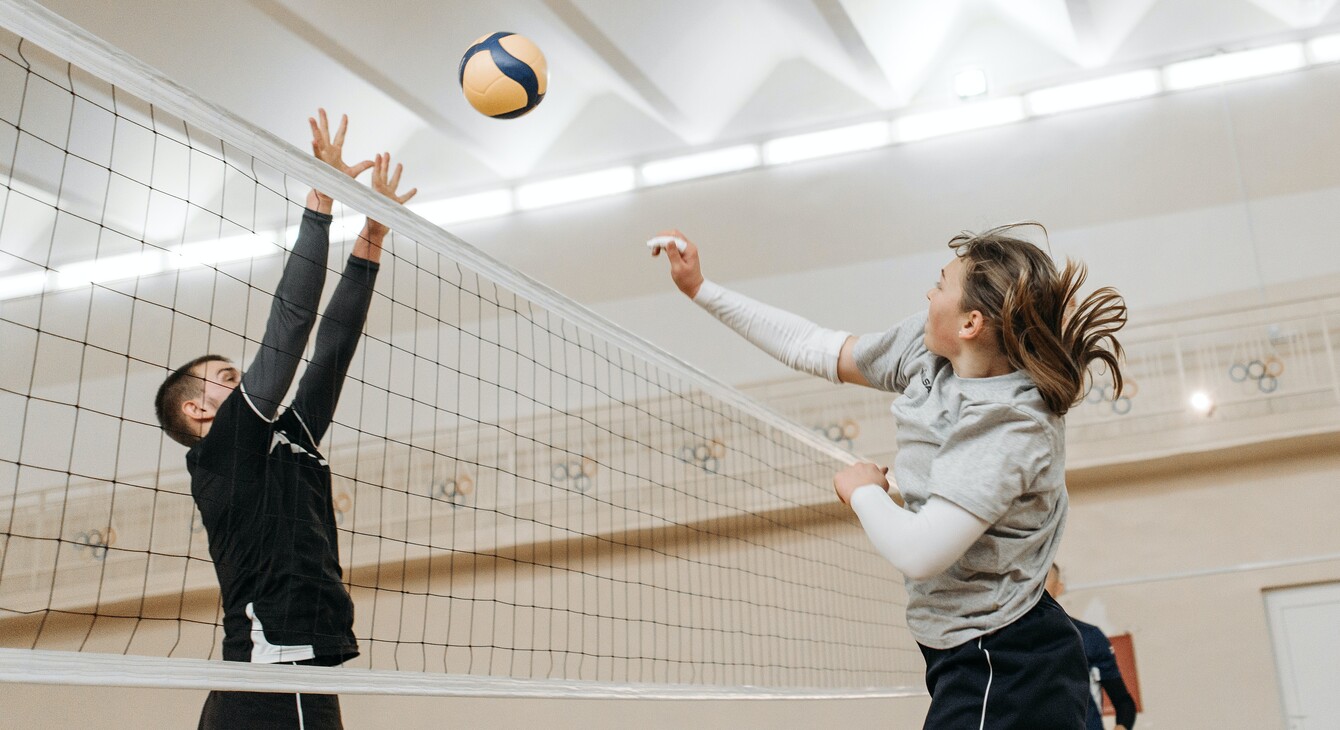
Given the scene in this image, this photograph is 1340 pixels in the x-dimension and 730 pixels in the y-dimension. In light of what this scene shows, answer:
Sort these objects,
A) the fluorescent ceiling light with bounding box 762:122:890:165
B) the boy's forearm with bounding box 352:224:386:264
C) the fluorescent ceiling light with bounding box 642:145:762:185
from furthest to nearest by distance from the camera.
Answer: the fluorescent ceiling light with bounding box 642:145:762:185, the fluorescent ceiling light with bounding box 762:122:890:165, the boy's forearm with bounding box 352:224:386:264

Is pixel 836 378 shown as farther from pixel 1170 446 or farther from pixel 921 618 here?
pixel 1170 446

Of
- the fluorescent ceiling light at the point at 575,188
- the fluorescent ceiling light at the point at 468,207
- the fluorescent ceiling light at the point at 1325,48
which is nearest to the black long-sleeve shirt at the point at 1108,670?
the fluorescent ceiling light at the point at 575,188

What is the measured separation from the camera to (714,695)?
3152 millimetres

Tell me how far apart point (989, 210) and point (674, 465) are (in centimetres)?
372

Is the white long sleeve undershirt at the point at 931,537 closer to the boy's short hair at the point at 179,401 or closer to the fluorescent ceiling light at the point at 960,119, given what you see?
the boy's short hair at the point at 179,401

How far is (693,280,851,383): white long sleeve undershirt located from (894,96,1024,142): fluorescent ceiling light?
27.6 ft

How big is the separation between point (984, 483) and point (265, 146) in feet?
5.49

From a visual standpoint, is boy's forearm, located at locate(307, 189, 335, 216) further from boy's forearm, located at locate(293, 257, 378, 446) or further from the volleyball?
the volleyball

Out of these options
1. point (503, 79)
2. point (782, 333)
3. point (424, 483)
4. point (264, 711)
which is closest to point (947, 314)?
point (782, 333)

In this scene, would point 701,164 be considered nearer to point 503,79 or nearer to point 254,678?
point 503,79

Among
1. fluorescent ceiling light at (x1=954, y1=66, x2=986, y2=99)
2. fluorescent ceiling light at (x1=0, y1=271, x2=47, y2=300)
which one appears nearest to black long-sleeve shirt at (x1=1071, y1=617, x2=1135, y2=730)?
fluorescent ceiling light at (x1=954, y1=66, x2=986, y2=99)

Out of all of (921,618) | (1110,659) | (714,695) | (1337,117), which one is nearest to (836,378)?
(921,618)

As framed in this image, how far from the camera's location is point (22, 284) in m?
11.6

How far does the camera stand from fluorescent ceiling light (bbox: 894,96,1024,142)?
10.3 metres
